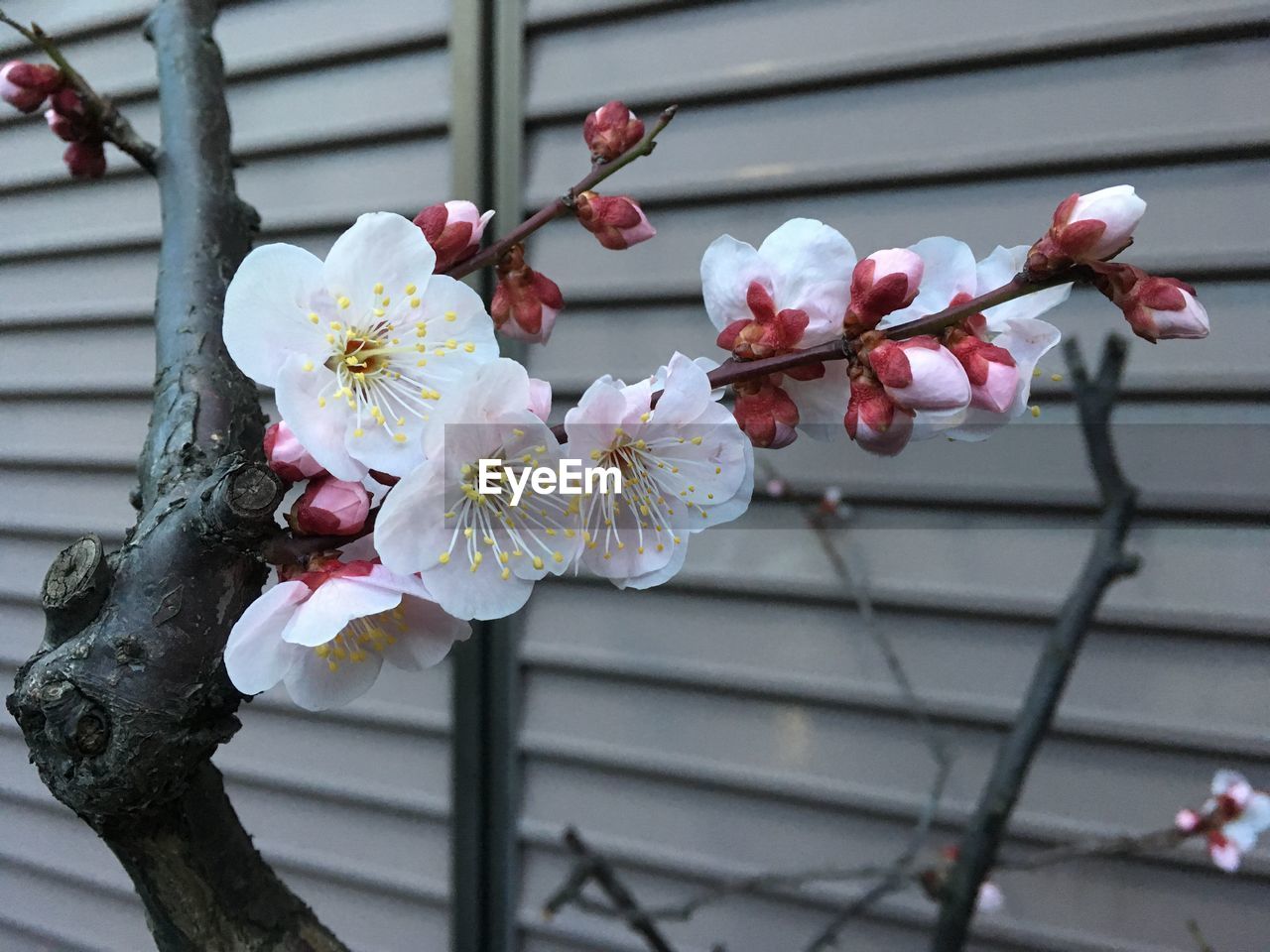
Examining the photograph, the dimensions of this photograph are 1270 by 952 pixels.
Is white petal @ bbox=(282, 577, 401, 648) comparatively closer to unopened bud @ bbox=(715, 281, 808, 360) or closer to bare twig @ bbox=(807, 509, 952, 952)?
unopened bud @ bbox=(715, 281, 808, 360)

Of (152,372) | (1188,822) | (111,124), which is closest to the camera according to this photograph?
(111,124)

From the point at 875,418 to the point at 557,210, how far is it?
0.17m

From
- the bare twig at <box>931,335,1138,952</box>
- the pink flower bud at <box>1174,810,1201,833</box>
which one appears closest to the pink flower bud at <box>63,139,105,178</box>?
the bare twig at <box>931,335,1138,952</box>

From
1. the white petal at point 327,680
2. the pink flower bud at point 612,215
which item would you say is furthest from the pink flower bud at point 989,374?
the white petal at point 327,680

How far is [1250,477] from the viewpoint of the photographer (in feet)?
2.52

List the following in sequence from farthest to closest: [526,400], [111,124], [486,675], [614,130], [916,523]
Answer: [486,675] → [916,523] → [111,124] → [614,130] → [526,400]

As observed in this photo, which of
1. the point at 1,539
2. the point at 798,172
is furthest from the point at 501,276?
the point at 1,539

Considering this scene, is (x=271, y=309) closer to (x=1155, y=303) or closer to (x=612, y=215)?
(x=612, y=215)

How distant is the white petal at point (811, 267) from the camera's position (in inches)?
11.3

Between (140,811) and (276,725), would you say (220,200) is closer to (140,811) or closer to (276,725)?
(140,811)

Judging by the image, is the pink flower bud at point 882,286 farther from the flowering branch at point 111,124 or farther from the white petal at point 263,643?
the flowering branch at point 111,124

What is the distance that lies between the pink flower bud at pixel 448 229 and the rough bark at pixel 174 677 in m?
0.11

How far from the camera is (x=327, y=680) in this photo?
0.29 m

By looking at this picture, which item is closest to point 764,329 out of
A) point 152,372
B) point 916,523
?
point 916,523
